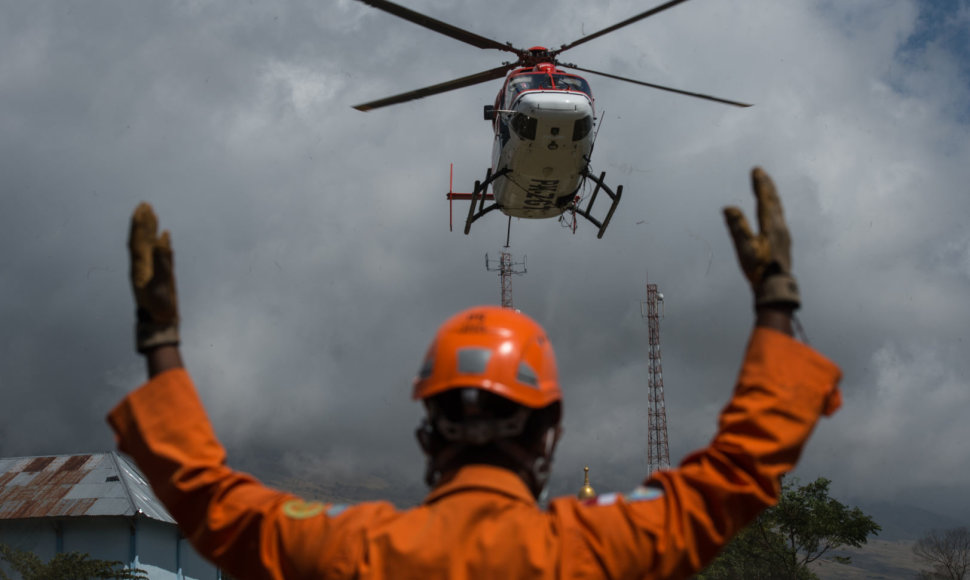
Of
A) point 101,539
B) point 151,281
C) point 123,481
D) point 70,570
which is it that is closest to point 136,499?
point 123,481

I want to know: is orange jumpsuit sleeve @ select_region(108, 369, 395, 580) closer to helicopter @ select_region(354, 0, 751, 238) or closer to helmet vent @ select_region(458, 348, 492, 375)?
helmet vent @ select_region(458, 348, 492, 375)

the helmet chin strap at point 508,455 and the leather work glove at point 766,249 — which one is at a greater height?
the leather work glove at point 766,249

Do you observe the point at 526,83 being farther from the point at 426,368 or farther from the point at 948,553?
the point at 948,553

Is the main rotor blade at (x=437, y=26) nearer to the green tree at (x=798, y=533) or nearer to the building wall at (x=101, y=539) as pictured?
the green tree at (x=798, y=533)

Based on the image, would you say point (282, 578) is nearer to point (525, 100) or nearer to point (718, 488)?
point (718, 488)

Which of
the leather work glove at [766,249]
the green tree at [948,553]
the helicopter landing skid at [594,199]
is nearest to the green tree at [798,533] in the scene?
the green tree at [948,553]

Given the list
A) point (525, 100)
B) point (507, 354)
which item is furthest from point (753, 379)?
point (525, 100)
